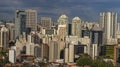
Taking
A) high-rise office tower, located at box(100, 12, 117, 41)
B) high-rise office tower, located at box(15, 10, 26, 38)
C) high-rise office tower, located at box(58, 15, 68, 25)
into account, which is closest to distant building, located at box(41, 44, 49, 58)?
high-rise office tower, located at box(15, 10, 26, 38)

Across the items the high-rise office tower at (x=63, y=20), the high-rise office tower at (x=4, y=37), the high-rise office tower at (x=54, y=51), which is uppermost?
the high-rise office tower at (x=63, y=20)

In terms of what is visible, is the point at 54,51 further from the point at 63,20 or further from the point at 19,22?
the point at 63,20

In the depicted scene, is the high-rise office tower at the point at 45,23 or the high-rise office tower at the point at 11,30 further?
the high-rise office tower at the point at 45,23

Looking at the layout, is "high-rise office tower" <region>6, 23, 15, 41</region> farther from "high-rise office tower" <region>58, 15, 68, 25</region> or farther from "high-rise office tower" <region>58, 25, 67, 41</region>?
"high-rise office tower" <region>58, 15, 68, 25</region>

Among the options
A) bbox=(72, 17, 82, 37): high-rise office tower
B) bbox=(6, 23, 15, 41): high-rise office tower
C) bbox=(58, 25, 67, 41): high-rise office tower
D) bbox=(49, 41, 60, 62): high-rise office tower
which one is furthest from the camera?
bbox=(72, 17, 82, 37): high-rise office tower

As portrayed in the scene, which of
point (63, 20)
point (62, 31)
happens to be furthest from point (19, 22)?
point (63, 20)

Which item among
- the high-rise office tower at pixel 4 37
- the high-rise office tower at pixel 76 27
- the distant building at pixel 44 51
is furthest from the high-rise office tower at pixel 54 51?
the high-rise office tower at pixel 76 27

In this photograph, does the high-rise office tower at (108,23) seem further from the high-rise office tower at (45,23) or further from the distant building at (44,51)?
the distant building at (44,51)
